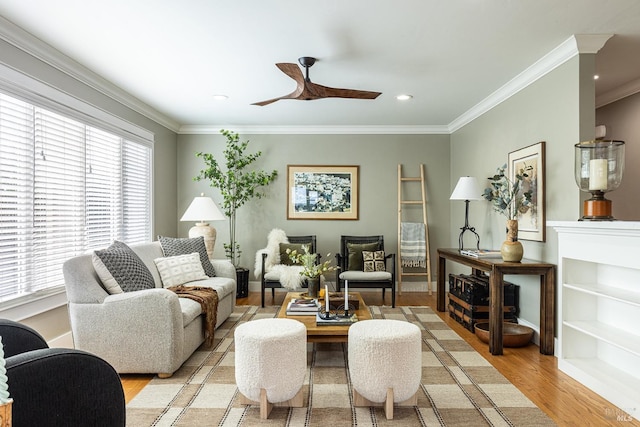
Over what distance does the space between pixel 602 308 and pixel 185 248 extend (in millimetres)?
3810

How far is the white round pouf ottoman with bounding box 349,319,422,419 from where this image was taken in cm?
231

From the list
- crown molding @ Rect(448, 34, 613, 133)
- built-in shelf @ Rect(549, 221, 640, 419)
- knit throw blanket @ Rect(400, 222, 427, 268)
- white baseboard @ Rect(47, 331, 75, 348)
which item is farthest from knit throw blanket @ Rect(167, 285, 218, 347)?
crown molding @ Rect(448, 34, 613, 133)

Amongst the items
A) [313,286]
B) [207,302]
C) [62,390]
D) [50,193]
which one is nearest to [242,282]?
[313,286]

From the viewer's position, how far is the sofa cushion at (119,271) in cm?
307

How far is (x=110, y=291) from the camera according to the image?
3084mm

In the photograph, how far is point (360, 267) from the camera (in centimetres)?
557

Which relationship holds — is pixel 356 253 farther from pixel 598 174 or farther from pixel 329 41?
pixel 598 174

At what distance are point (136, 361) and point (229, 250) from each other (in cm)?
325

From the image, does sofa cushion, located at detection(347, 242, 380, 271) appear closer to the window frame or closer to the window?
the window

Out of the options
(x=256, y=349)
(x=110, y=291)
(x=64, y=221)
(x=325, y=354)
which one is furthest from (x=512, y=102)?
(x=64, y=221)

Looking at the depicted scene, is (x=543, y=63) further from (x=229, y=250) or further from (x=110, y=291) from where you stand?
(x=229, y=250)

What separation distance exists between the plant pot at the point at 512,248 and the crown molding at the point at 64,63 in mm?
4085

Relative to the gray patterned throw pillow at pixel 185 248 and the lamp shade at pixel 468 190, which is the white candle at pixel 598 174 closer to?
the lamp shade at pixel 468 190

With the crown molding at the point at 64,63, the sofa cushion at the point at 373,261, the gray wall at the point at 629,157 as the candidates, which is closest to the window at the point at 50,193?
the crown molding at the point at 64,63
